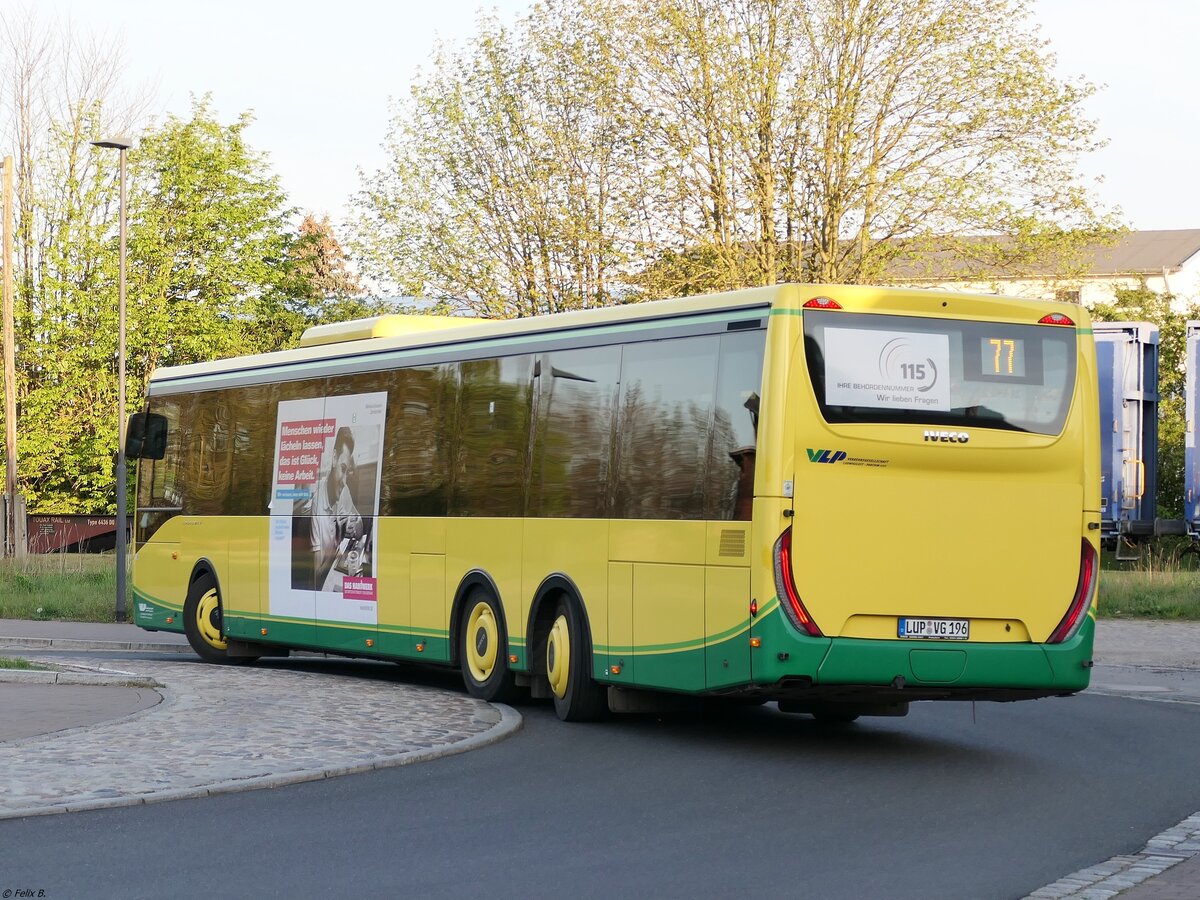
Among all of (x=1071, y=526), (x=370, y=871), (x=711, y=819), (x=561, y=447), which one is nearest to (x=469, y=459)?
(x=561, y=447)

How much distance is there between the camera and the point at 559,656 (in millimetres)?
14703

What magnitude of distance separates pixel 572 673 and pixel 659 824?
494 cm

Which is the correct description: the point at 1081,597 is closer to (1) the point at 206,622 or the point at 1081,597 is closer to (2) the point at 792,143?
(1) the point at 206,622

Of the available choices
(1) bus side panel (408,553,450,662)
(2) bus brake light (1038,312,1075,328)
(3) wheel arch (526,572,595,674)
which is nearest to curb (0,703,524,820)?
(3) wheel arch (526,572,595,674)

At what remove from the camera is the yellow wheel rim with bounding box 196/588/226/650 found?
20.7 meters

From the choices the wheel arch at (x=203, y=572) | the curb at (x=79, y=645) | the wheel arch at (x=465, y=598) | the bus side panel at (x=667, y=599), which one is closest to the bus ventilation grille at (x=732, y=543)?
the bus side panel at (x=667, y=599)

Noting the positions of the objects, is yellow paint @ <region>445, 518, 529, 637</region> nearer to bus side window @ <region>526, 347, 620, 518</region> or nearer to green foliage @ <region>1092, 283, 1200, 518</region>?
bus side window @ <region>526, 347, 620, 518</region>

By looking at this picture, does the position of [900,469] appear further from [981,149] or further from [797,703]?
[981,149]

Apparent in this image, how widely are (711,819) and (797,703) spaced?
5.49m

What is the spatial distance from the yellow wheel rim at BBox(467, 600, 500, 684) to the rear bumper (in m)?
3.90

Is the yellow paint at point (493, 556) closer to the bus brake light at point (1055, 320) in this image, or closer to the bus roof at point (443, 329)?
the bus roof at point (443, 329)

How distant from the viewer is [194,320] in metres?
54.0

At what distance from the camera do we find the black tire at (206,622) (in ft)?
68.0

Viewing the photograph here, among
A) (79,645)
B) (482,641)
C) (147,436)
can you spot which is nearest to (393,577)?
(482,641)
